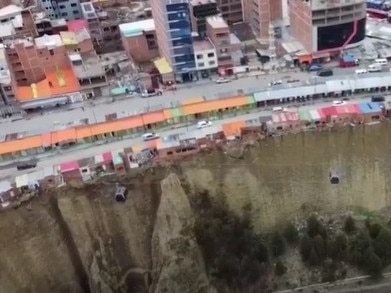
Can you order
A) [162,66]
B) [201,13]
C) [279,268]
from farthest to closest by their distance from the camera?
[201,13] < [162,66] < [279,268]

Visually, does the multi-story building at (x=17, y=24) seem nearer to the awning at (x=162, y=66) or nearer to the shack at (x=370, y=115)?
the awning at (x=162, y=66)

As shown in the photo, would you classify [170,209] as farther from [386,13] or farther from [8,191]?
[386,13]

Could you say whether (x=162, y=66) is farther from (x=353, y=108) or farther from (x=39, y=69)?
(x=353, y=108)

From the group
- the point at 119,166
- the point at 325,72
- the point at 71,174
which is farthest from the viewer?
the point at 325,72

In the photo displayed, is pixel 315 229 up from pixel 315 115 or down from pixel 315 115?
down

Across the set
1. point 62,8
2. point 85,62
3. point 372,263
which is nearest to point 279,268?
point 372,263

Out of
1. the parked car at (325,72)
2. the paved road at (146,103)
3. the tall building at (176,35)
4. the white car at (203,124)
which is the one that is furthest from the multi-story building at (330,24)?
the white car at (203,124)
